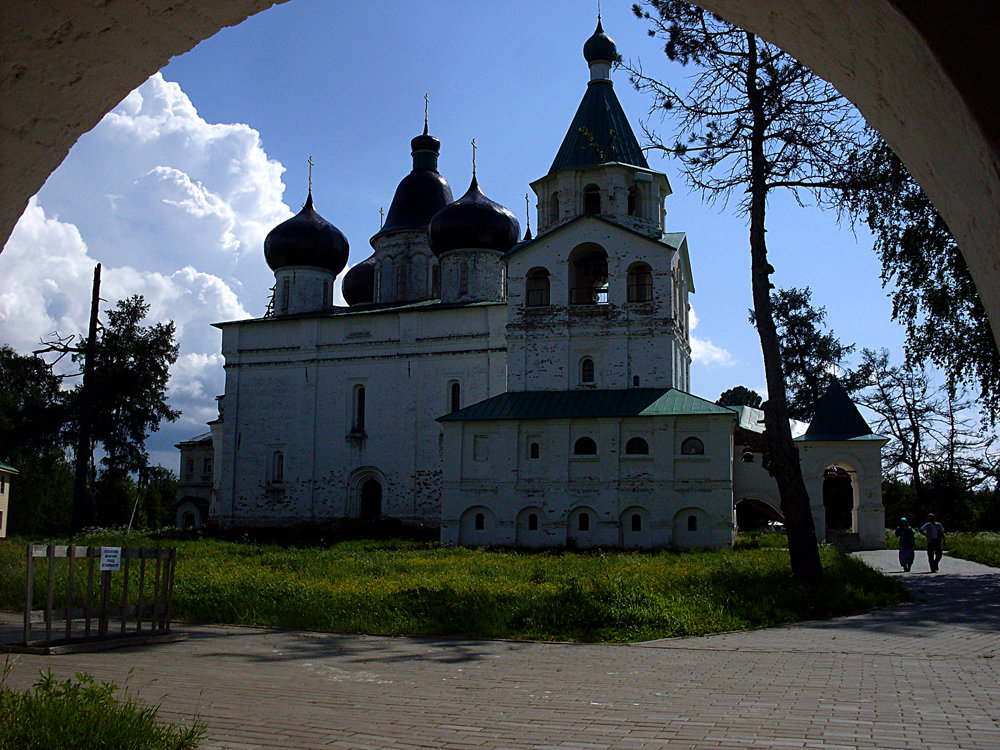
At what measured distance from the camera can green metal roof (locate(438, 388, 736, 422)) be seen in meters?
28.4

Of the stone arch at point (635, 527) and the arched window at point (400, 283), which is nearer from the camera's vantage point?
the stone arch at point (635, 527)

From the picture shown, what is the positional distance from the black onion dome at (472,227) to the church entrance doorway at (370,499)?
9.75 metres

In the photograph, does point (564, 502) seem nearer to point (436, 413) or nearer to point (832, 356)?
point (436, 413)

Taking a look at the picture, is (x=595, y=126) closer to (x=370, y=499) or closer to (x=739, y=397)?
(x=370, y=499)

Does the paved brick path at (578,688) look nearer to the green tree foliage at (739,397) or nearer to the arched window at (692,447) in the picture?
the arched window at (692,447)

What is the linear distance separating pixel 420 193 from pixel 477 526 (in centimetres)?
1839

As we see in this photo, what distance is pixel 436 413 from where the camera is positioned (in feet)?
111

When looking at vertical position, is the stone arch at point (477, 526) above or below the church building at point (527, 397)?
below

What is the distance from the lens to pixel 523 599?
12195 millimetres

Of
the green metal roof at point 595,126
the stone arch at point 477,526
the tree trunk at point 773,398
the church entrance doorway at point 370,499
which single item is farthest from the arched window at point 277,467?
the tree trunk at point 773,398

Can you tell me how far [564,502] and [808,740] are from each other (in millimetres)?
23388

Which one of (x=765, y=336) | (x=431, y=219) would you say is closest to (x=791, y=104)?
(x=765, y=336)

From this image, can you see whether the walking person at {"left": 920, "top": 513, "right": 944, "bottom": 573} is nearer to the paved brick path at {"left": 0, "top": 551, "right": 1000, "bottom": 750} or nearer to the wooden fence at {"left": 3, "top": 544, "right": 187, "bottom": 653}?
the paved brick path at {"left": 0, "top": 551, "right": 1000, "bottom": 750}

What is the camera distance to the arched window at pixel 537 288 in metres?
31.7
